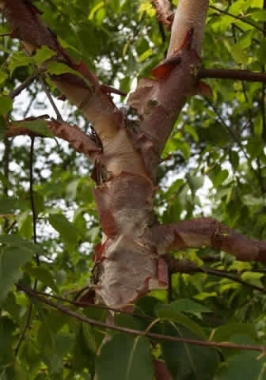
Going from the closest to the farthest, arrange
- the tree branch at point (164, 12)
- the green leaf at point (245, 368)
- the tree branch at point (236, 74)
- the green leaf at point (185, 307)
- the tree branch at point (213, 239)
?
the green leaf at point (245, 368), the green leaf at point (185, 307), the tree branch at point (213, 239), the tree branch at point (236, 74), the tree branch at point (164, 12)

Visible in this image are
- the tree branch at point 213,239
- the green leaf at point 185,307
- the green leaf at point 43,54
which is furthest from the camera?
the tree branch at point 213,239

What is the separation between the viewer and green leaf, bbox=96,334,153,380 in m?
0.58

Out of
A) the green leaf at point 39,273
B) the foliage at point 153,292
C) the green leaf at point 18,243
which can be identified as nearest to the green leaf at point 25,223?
the foliage at point 153,292

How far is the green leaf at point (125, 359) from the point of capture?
0.58 m

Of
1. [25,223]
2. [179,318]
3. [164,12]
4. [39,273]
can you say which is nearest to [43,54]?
[39,273]

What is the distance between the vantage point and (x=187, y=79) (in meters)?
1.07

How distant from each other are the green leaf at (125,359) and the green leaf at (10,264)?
0.33 feet

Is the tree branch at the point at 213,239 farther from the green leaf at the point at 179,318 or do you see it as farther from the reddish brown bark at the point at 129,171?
the green leaf at the point at 179,318

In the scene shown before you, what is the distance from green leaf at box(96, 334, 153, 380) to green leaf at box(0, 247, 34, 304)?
10cm

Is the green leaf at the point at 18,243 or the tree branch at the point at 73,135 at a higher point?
the tree branch at the point at 73,135

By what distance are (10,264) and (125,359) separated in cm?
13

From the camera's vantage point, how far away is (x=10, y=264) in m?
0.61


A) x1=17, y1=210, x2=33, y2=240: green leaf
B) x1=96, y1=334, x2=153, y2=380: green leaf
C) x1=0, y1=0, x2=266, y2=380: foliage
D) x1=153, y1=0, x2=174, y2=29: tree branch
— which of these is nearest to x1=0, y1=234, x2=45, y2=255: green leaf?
x1=0, y1=0, x2=266, y2=380: foliage

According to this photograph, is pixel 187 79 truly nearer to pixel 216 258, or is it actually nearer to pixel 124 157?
pixel 124 157
